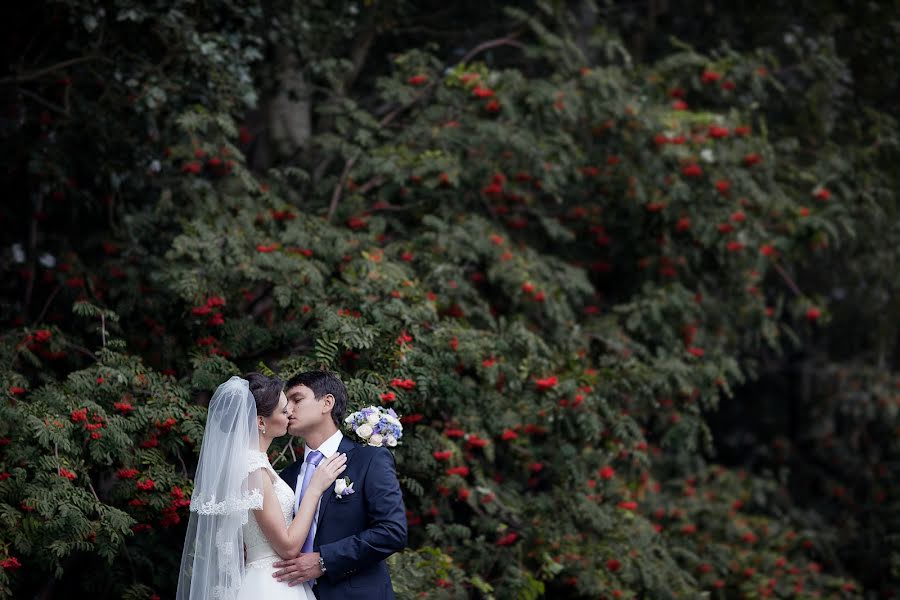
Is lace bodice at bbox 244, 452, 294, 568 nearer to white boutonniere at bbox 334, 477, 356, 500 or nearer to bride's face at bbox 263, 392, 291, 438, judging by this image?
bride's face at bbox 263, 392, 291, 438

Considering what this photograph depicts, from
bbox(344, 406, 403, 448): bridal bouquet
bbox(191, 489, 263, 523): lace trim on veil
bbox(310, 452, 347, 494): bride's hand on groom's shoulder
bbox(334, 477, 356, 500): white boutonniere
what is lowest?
bbox(191, 489, 263, 523): lace trim on veil

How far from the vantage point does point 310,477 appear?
158 inches

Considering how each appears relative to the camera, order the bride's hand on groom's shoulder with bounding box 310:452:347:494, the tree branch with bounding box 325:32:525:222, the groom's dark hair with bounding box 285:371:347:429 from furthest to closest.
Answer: the tree branch with bounding box 325:32:525:222 → the groom's dark hair with bounding box 285:371:347:429 → the bride's hand on groom's shoulder with bounding box 310:452:347:494

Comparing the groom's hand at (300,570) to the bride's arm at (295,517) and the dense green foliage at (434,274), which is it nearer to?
the bride's arm at (295,517)

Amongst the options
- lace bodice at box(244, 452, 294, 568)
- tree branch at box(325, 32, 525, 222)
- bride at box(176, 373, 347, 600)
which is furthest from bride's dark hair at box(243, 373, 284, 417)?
tree branch at box(325, 32, 525, 222)

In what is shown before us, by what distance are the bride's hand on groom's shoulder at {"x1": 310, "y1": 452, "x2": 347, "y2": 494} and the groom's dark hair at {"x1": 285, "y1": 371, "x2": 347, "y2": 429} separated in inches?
7.4

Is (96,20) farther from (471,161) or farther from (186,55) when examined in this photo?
(471,161)

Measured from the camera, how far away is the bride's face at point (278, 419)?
3998 millimetres

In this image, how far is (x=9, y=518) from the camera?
14.1 feet

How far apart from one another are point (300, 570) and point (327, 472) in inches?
14.9

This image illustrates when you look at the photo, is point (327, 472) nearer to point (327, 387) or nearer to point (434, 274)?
point (327, 387)

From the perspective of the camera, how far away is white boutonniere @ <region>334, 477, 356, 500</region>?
3918 millimetres

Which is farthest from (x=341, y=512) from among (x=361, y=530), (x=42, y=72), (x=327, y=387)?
(x=42, y=72)

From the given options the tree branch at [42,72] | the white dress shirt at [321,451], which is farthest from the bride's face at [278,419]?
the tree branch at [42,72]
